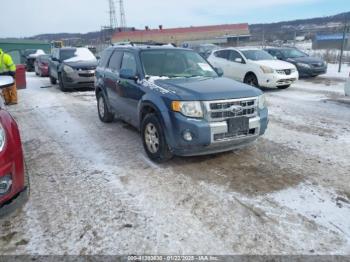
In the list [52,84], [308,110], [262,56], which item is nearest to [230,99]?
[308,110]

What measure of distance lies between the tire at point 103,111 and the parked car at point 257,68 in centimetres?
631

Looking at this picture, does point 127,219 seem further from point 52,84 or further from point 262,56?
point 52,84

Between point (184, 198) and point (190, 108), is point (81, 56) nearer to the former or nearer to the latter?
point (190, 108)

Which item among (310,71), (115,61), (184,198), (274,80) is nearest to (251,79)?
(274,80)

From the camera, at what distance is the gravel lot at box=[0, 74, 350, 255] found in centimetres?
314

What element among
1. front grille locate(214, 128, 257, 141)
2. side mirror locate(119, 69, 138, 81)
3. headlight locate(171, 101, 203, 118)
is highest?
side mirror locate(119, 69, 138, 81)

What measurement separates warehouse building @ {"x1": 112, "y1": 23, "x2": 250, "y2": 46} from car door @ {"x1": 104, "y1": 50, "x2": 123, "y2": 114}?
61.4 metres

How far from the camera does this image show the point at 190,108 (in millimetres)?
4504

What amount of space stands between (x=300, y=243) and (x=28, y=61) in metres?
28.5

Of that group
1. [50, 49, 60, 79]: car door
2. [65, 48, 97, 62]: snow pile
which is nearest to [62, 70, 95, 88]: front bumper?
[65, 48, 97, 62]: snow pile

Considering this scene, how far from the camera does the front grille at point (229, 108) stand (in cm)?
453

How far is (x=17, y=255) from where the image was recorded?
3.00 meters

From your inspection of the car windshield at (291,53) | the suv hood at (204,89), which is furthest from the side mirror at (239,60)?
the suv hood at (204,89)

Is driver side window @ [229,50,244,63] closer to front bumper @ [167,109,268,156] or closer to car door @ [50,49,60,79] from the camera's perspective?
car door @ [50,49,60,79]
